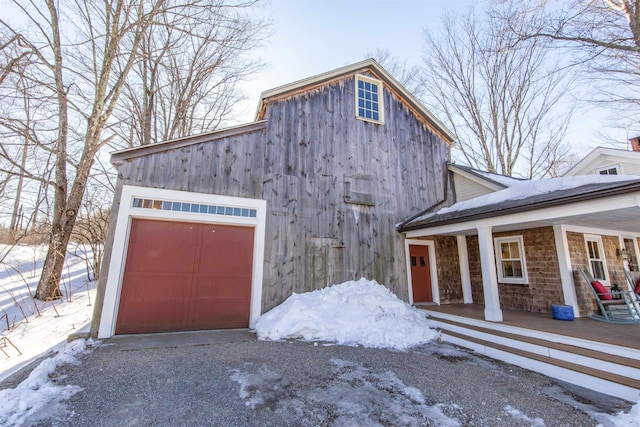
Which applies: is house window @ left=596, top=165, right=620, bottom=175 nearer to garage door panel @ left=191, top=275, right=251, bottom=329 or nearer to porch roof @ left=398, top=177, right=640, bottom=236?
porch roof @ left=398, top=177, right=640, bottom=236

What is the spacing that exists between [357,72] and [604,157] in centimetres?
951

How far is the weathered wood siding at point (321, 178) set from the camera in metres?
6.29

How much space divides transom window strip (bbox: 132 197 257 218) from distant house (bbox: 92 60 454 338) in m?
0.02

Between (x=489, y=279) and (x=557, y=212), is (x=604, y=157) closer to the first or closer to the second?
(x=557, y=212)

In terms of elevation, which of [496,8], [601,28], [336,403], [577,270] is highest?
[496,8]

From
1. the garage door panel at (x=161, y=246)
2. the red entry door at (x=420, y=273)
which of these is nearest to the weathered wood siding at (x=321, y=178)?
the red entry door at (x=420, y=273)

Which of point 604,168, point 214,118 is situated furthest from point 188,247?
point 604,168

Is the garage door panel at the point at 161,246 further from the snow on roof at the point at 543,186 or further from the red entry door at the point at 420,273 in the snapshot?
the snow on roof at the point at 543,186

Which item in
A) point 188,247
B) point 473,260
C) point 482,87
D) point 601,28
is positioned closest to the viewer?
point 188,247

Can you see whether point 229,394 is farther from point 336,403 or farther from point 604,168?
point 604,168

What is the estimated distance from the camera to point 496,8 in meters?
7.70

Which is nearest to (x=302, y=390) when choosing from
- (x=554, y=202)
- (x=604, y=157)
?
(x=554, y=202)

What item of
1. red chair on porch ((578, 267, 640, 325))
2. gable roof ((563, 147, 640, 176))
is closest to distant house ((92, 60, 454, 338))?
red chair on porch ((578, 267, 640, 325))

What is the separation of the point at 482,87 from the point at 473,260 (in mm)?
12318
